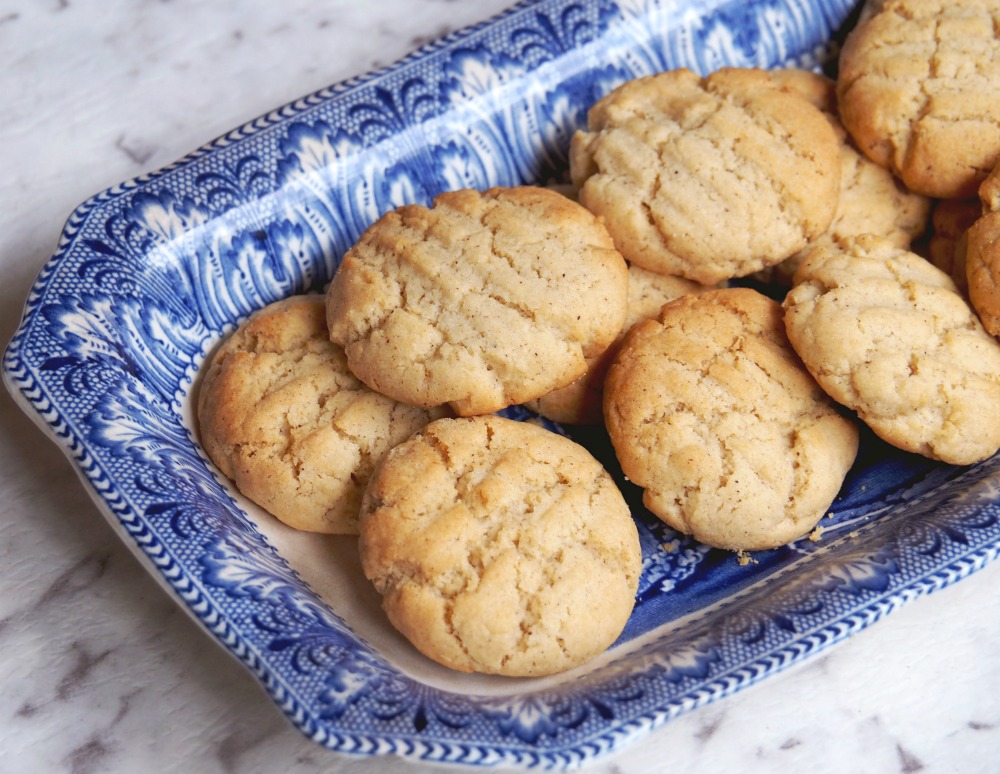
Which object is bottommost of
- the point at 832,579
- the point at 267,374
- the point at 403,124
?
the point at 832,579

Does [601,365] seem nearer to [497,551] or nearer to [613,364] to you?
[613,364]

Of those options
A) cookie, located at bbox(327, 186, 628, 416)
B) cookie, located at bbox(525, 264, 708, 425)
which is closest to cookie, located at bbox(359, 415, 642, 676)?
cookie, located at bbox(327, 186, 628, 416)

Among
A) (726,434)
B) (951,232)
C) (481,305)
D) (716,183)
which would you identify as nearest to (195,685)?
(481,305)

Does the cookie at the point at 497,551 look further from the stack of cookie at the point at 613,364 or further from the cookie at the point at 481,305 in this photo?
the cookie at the point at 481,305

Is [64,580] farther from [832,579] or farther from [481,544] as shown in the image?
[832,579]

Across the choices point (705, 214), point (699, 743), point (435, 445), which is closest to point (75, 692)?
point (435, 445)

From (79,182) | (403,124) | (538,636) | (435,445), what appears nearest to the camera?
(538,636)

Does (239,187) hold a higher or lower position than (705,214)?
higher
